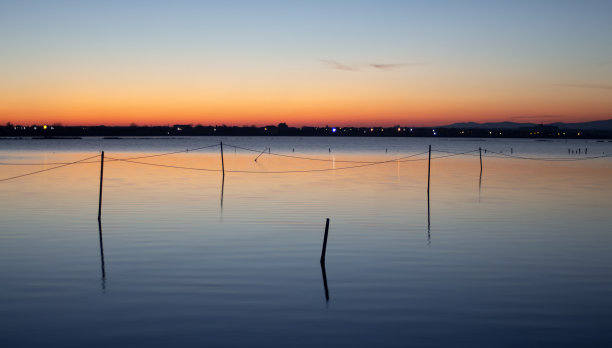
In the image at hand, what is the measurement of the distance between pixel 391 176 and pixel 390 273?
4282 cm

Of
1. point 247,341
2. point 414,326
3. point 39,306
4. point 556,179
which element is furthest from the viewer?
point 556,179

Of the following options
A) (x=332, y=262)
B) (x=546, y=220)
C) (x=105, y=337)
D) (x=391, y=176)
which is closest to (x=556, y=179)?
(x=391, y=176)

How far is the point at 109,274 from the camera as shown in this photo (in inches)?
674

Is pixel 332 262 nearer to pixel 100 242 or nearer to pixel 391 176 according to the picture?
pixel 100 242

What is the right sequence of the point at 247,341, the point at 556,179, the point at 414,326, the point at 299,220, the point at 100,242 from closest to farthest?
the point at 247,341 < the point at 414,326 < the point at 100,242 < the point at 299,220 < the point at 556,179

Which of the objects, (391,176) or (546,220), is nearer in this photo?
(546,220)

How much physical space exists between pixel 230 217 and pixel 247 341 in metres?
17.7

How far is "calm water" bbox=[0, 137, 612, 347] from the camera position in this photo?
1232 cm

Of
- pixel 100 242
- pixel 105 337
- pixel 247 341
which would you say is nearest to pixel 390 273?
pixel 247 341

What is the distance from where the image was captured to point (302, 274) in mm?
17172

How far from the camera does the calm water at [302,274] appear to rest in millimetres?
12320

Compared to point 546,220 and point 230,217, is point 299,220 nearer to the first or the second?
point 230,217

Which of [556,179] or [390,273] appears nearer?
[390,273]

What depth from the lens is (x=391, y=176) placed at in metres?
59.8
